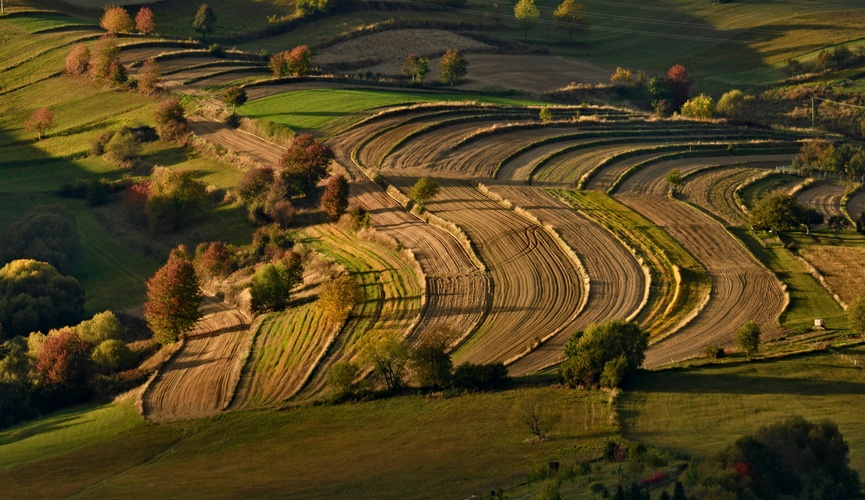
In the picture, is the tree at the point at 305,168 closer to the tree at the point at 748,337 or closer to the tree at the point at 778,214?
the tree at the point at 778,214

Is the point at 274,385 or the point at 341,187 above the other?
the point at 341,187

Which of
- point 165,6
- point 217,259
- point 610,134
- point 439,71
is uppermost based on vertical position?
point 165,6

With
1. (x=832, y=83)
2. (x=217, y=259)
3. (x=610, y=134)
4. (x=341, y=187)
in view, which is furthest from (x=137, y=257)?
(x=832, y=83)

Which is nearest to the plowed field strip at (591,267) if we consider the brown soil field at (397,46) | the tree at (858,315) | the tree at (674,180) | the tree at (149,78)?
the tree at (674,180)

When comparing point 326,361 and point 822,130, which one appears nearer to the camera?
point 326,361

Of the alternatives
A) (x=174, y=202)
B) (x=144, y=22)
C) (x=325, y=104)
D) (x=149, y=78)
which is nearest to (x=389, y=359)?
(x=174, y=202)

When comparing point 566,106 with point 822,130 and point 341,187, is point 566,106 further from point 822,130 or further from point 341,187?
point 341,187

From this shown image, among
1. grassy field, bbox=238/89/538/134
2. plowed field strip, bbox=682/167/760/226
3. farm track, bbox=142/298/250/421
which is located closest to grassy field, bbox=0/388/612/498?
farm track, bbox=142/298/250/421

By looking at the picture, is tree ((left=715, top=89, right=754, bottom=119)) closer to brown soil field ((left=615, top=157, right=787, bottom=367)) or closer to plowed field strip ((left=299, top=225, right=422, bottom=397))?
brown soil field ((left=615, top=157, right=787, bottom=367))
